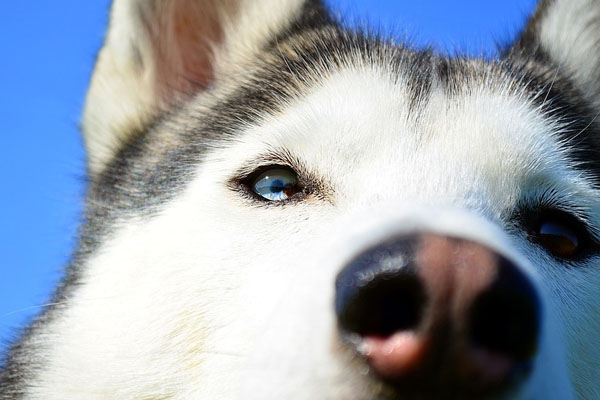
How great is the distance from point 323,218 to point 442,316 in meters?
1.19

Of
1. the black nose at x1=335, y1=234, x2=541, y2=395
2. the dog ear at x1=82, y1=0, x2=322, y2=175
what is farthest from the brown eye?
the dog ear at x1=82, y1=0, x2=322, y2=175

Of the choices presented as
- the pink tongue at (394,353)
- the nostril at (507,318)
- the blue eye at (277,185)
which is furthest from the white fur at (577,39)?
the pink tongue at (394,353)

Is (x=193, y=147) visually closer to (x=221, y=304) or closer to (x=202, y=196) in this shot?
(x=202, y=196)

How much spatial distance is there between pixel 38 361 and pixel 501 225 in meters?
2.57

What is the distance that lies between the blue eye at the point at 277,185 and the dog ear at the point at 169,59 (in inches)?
54.4

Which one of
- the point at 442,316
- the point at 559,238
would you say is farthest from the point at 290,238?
the point at 559,238

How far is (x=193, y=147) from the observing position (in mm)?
3684

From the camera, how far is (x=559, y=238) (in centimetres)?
317

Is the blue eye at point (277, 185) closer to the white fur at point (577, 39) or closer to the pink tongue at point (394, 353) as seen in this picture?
the pink tongue at point (394, 353)

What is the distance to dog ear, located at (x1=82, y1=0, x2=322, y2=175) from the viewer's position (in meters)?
4.40

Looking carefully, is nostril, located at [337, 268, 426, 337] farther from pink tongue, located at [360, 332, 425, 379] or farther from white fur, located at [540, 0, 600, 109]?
white fur, located at [540, 0, 600, 109]

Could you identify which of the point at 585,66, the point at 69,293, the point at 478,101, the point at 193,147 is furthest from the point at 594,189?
the point at 69,293

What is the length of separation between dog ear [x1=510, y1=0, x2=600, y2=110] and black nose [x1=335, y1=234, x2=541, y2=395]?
288cm

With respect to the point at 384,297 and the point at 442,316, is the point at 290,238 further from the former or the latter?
the point at 442,316
